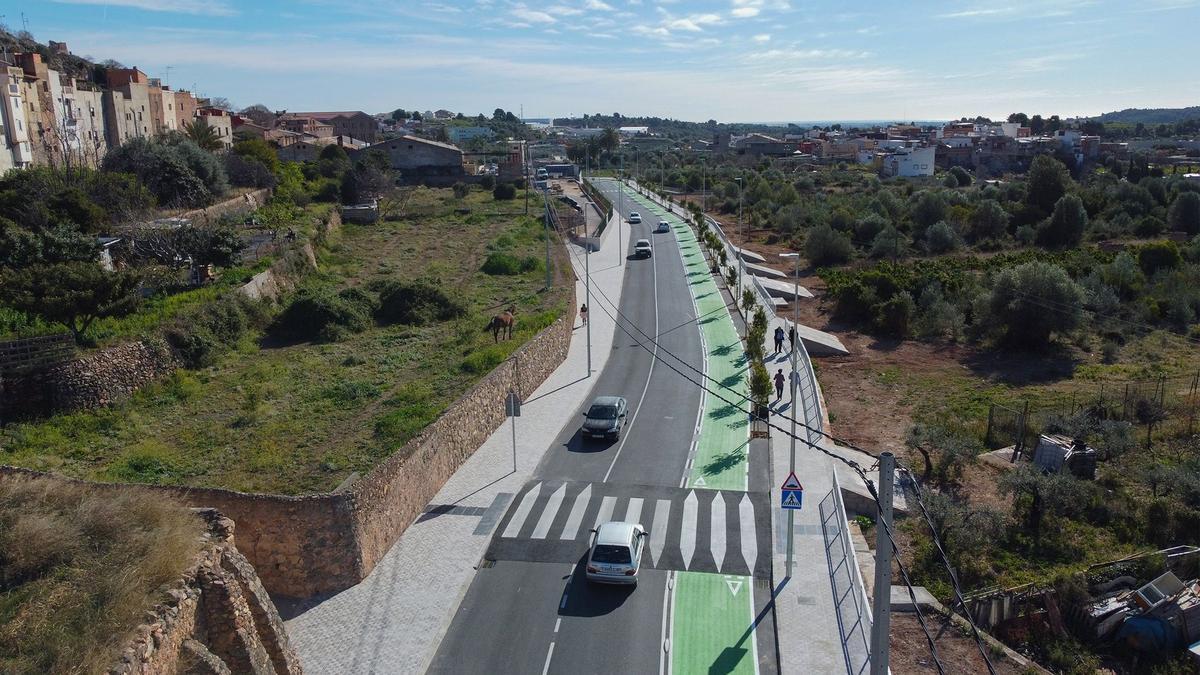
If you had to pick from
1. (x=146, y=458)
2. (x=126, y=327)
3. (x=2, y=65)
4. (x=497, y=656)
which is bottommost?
(x=497, y=656)

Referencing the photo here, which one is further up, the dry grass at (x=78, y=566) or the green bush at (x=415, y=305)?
the dry grass at (x=78, y=566)

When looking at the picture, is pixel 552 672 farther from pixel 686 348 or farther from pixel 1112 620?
pixel 686 348

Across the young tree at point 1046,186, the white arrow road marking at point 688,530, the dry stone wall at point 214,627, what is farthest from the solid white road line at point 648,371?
the young tree at point 1046,186

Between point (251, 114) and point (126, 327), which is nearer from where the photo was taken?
point (126, 327)

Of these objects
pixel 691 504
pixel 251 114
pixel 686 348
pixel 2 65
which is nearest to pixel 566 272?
pixel 686 348

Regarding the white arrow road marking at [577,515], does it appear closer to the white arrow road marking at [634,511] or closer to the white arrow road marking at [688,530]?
the white arrow road marking at [634,511]

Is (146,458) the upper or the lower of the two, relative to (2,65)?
lower

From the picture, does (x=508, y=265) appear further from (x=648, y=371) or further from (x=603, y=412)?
(x=603, y=412)

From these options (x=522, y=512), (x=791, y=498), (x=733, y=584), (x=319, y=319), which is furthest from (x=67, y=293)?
(x=791, y=498)
